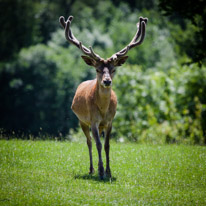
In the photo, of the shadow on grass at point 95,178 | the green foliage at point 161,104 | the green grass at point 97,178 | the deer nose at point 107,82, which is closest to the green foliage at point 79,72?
the green foliage at point 161,104

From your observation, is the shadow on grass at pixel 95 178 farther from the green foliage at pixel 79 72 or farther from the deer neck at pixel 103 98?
the green foliage at pixel 79 72

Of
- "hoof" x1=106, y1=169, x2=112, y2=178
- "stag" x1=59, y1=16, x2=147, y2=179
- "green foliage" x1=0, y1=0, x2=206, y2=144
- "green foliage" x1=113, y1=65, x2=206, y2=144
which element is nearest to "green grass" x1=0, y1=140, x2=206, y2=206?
"hoof" x1=106, y1=169, x2=112, y2=178

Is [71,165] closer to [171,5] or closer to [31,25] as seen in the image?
[171,5]

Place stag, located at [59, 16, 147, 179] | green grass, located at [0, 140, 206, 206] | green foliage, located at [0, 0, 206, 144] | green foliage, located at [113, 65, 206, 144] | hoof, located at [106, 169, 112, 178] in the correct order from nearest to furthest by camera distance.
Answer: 1. green grass, located at [0, 140, 206, 206]
2. stag, located at [59, 16, 147, 179]
3. hoof, located at [106, 169, 112, 178]
4. green foliage, located at [113, 65, 206, 144]
5. green foliage, located at [0, 0, 206, 144]

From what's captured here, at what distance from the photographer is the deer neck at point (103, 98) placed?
424 inches

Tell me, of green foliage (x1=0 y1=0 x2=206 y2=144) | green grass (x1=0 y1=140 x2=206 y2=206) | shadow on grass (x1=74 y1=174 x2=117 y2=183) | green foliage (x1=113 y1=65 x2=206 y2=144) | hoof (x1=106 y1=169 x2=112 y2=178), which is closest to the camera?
green grass (x1=0 y1=140 x2=206 y2=206)

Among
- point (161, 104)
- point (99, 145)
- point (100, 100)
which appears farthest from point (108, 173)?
point (161, 104)

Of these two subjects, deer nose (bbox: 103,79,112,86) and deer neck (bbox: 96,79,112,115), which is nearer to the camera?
deer nose (bbox: 103,79,112,86)

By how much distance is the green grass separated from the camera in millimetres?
8930

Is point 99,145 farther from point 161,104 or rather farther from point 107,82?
point 161,104

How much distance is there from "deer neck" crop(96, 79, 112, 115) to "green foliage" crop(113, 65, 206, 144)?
9.80 metres

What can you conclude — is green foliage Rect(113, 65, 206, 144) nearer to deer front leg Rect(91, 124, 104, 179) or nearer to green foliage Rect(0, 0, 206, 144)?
green foliage Rect(0, 0, 206, 144)

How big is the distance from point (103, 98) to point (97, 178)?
177 centimetres

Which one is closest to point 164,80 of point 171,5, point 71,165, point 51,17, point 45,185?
point 171,5
